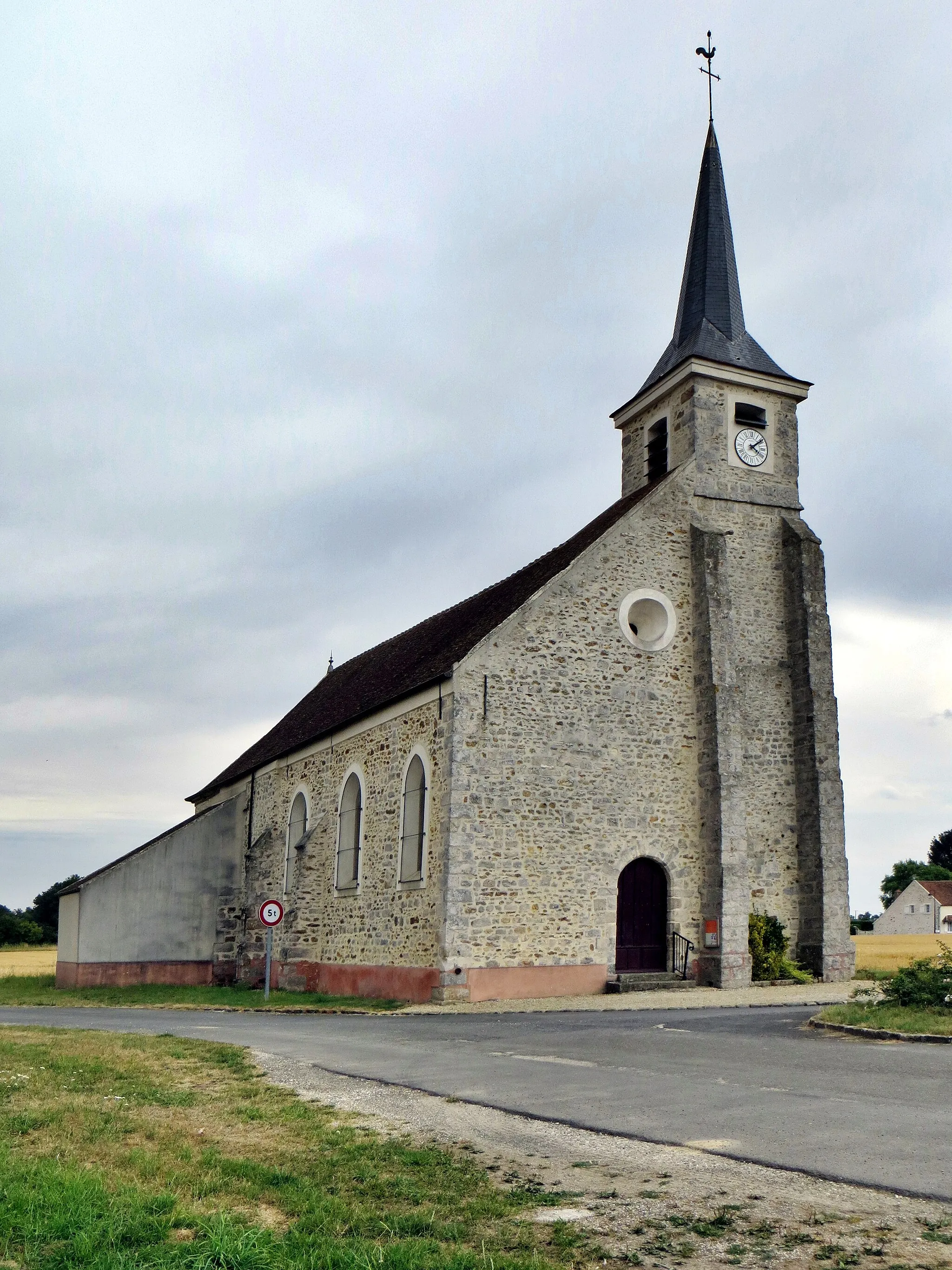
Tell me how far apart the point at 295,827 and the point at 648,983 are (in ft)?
33.7

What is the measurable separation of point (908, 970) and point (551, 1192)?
9348mm

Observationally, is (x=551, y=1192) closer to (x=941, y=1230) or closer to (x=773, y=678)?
(x=941, y=1230)

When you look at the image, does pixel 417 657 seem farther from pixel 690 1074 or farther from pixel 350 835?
pixel 690 1074

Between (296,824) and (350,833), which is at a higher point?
(296,824)

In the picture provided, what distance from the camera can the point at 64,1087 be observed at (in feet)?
27.4

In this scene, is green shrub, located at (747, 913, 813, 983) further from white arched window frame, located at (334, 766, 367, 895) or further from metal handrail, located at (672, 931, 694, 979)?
white arched window frame, located at (334, 766, 367, 895)

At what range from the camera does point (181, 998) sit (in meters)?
22.2

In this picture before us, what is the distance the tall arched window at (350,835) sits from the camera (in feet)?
74.6

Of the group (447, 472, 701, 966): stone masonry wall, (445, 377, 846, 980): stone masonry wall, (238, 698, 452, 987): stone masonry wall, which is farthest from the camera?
(238, 698, 452, 987): stone masonry wall

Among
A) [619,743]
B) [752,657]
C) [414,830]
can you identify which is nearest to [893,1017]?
[619,743]

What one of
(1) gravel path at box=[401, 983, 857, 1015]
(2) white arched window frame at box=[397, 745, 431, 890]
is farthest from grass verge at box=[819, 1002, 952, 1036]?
(2) white arched window frame at box=[397, 745, 431, 890]

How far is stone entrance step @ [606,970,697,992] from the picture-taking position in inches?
762

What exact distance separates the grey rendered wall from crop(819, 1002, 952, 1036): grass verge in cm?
1830

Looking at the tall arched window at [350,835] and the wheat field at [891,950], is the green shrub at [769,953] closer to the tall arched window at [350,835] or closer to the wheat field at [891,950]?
the wheat field at [891,950]
